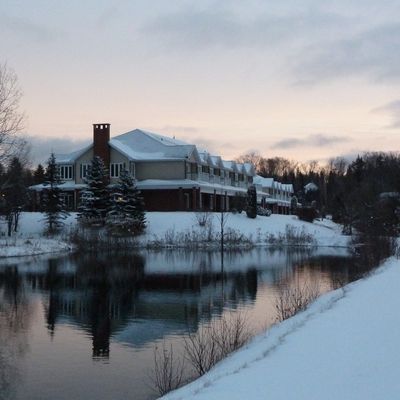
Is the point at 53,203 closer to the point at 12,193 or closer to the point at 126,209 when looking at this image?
the point at 12,193

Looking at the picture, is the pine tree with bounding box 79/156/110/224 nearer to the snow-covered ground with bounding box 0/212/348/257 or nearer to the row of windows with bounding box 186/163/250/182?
the snow-covered ground with bounding box 0/212/348/257

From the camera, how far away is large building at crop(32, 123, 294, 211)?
191ft

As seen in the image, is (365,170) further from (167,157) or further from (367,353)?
(367,353)

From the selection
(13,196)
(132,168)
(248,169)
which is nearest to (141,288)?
(13,196)

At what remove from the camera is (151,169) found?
59.6m

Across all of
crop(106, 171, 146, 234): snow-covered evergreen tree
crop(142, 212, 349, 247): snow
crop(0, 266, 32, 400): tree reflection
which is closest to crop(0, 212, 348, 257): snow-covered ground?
crop(142, 212, 349, 247): snow

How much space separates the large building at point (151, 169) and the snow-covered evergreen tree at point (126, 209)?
6.01m

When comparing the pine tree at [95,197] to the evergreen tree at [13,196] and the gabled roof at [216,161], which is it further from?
the gabled roof at [216,161]

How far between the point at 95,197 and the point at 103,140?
9.70m

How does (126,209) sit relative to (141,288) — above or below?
above

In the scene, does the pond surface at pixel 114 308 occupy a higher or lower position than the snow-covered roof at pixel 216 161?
lower

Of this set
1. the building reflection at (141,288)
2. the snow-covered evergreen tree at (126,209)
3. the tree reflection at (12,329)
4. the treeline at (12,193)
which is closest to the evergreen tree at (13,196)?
the treeline at (12,193)

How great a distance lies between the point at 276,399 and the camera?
6891 mm

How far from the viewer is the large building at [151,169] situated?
191 feet
